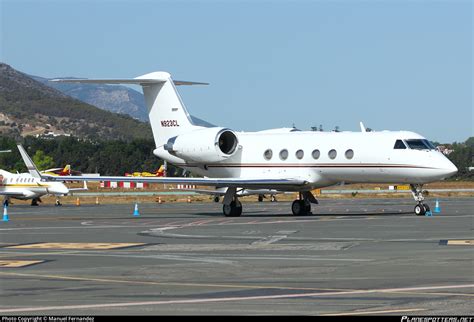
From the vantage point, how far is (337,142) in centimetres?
3822

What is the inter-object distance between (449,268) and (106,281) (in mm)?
5860

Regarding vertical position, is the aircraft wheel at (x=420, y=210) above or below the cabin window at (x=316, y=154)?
below

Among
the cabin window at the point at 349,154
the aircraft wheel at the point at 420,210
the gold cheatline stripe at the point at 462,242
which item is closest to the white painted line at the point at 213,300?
the gold cheatline stripe at the point at 462,242

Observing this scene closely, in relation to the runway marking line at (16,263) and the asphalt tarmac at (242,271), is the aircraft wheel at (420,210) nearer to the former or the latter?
the asphalt tarmac at (242,271)

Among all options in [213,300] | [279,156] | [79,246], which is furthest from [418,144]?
[213,300]

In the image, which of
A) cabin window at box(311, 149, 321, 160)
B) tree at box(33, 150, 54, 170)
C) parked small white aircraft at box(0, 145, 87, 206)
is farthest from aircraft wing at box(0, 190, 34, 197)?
tree at box(33, 150, 54, 170)

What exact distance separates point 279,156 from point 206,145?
9.91 feet

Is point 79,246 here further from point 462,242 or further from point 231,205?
point 231,205

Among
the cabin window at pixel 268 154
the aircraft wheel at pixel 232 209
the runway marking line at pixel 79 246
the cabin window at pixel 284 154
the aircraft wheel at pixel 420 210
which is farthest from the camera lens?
the cabin window at pixel 268 154

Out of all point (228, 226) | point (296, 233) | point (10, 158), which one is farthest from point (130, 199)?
point (10, 158)

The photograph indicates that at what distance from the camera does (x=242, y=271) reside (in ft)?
56.7

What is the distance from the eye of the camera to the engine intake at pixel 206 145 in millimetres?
40031

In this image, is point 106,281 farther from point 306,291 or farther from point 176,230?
point 176,230

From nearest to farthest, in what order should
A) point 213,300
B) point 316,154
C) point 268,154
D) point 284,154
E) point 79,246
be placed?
point 213,300, point 79,246, point 316,154, point 284,154, point 268,154
